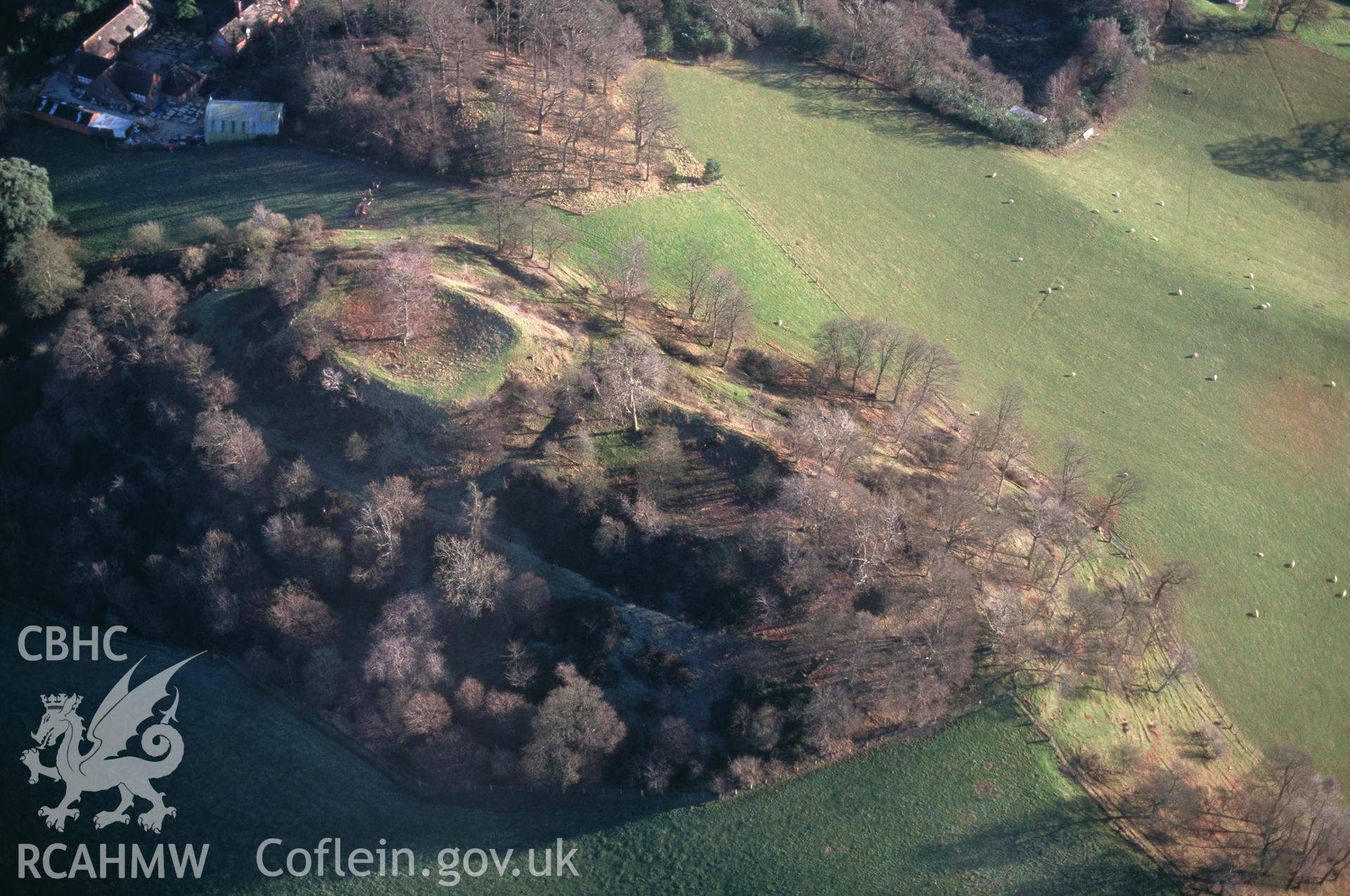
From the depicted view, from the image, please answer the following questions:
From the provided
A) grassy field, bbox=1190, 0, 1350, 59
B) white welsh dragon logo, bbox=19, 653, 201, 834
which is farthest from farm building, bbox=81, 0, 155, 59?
grassy field, bbox=1190, 0, 1350, 59

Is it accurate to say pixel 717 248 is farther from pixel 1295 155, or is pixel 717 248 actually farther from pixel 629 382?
pixel 1295 155

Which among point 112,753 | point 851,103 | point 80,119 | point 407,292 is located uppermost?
point 851,103

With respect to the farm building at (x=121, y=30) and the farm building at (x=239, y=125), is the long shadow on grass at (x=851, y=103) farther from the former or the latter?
the farm building at (x=121, y=30)

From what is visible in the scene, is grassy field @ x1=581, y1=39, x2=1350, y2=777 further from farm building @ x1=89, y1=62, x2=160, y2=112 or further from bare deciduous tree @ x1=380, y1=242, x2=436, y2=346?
farm building @ x1=89, y1=62, x2=160, y2=112

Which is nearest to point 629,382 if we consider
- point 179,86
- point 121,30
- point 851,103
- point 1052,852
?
point 1052,852

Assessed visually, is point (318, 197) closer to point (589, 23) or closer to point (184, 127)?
point (184, 127)

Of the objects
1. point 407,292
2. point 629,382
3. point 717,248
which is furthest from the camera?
point 717,248

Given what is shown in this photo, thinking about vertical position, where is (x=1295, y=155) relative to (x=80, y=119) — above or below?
above
